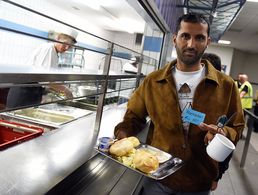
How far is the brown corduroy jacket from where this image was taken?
126 cm

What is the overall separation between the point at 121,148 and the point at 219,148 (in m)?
0.40

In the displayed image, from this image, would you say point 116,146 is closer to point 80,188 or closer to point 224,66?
point 80,188

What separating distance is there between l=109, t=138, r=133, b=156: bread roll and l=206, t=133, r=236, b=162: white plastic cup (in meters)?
0.34

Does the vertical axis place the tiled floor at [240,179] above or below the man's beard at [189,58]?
below

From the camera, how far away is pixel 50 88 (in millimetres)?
1280

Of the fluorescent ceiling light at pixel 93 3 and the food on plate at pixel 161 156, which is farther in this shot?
the fluorescent ceiling light at pixel 93 3

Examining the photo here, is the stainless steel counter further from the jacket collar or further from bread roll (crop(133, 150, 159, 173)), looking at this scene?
the jacket collar

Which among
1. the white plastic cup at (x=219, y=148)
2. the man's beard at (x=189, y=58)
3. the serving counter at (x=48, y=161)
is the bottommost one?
the serving counter at (x=48, y=161)

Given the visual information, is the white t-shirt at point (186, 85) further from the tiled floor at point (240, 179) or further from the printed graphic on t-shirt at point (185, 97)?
the tiled floor at point (240, 179)

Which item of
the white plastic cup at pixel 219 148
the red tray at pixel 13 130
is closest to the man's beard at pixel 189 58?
the white plastic cup at pixel 219 148

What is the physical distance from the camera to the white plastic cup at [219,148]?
1.04 m

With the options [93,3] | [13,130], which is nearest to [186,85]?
[13,130]

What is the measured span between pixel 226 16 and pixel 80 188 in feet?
18.0

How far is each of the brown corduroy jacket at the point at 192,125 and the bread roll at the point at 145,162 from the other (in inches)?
8.7
